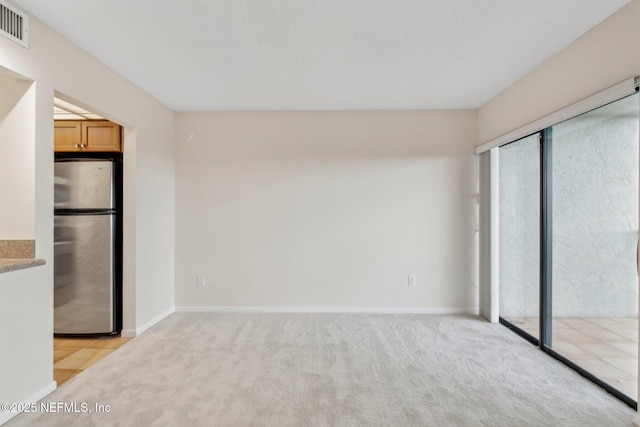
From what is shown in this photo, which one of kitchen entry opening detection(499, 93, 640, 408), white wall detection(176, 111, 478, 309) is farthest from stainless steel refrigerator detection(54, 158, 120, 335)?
kitchen entry opening detection(499, 93, 640, 408)

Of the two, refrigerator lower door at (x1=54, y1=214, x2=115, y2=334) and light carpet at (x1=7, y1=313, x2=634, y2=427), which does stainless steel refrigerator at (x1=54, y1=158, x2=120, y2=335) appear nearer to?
refrigerator lower door at (x1=54, y1=214, x2=115, y2=334)

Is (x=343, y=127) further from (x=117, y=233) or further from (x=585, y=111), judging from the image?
(x=117, y=233)

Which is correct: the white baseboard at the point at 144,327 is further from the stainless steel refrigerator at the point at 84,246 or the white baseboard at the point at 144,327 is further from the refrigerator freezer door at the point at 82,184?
the refrigerator freezer door at the point at 82,184

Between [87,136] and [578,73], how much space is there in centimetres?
467

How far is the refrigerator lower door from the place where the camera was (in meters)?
3.49

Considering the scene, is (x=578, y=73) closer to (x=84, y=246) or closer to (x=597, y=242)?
(x=597, y=242)

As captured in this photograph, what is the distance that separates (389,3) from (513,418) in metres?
2.76

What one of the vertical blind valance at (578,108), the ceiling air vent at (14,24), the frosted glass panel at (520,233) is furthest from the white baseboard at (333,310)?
the ceiling air vent at (14,24)

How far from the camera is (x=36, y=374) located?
2336 millimetres

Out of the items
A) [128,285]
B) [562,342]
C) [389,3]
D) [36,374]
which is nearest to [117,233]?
[128,285]

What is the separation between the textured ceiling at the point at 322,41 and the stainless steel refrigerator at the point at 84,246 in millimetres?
1137

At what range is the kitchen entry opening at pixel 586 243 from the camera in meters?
2.54

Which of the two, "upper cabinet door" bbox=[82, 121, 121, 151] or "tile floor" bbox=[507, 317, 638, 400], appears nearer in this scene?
"tile floor" bbox=[507, 317, 638, 400]

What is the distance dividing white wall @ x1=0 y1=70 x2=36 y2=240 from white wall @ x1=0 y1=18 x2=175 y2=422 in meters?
0.04
